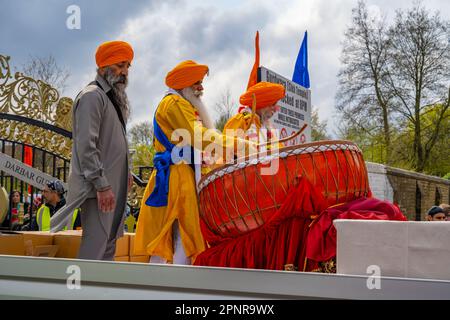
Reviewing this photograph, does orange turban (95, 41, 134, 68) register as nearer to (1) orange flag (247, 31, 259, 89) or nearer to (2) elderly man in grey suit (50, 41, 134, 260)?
(2) elderly man in grey suit (50, 41, 134, 260)

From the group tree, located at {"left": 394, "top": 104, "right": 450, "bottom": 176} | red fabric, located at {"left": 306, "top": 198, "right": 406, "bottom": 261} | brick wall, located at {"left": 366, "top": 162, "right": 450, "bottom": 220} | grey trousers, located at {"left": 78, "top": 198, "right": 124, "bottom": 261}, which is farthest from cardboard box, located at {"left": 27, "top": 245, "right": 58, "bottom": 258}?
tree, located at {"left": 394, "top": 104, "right": 450, "bottom": 176}

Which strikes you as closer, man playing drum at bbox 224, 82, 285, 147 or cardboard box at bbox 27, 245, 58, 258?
cardboard box at bbox 27, 245, 58, 258

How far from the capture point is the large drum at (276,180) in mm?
2830

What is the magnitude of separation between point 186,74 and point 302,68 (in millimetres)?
3096

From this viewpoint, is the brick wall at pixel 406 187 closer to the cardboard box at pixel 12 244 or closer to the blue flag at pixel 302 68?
the blue flag at pixel 302 68

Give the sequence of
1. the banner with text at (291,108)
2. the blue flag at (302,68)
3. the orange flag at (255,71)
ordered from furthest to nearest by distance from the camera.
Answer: the blue flag at (302,68)
the banner with text at (291,108)
the orange flag at (255,71)

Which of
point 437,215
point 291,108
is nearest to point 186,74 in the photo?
point 291,108

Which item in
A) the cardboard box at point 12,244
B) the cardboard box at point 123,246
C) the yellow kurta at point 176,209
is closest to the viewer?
the cardboard box at point 12,244

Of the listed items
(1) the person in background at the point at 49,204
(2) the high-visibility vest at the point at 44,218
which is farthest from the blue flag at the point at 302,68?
(2) the high-visibility vest at the point at 44,218

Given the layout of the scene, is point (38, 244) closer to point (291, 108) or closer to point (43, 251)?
point (43, 251)

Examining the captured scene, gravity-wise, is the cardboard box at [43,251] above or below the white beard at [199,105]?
below

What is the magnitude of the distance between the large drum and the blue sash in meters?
0.74

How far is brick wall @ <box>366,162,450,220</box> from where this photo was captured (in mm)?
16348

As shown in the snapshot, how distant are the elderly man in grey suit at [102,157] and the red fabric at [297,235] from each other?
55cm
